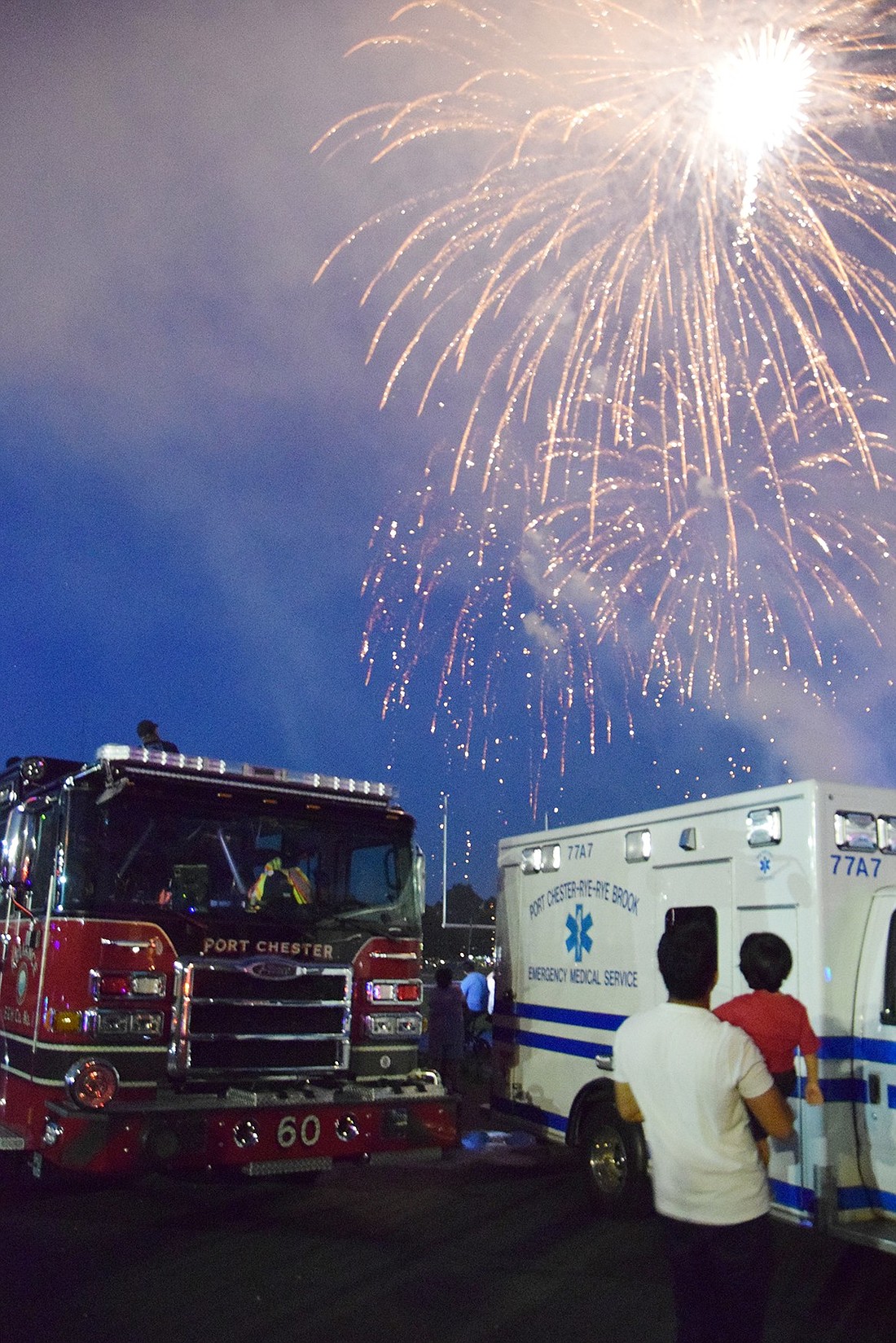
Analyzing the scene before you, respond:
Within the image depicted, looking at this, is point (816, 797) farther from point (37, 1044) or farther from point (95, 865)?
point (37, 1044)

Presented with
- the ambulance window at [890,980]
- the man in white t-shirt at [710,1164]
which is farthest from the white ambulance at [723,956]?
the man in white t-shirt at [710,1164]

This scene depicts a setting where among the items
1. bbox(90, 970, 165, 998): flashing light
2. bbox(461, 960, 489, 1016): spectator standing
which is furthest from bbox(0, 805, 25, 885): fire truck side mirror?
bbox(461, 960, 489, 1016): spectator standing

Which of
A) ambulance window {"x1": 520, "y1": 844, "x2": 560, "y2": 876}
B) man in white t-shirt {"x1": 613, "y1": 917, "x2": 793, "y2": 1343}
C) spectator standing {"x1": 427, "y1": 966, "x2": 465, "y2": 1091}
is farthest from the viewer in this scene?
spectator standing {"x1": 427, "y1": 966, "x2": 465, "y2": 1091}

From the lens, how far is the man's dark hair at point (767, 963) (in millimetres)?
5930

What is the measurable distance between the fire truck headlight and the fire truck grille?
0.45 meters

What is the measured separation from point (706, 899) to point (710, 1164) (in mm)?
4440

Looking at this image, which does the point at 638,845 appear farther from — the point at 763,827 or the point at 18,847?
the point at 18,847

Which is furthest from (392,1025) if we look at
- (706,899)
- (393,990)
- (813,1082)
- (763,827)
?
(813,1082)

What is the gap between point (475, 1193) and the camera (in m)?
8.71

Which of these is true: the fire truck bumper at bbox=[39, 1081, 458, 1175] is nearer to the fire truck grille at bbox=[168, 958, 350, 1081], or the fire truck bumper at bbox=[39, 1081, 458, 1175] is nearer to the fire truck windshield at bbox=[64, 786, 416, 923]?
the fire truck grille at bbox=[168, 958, 350, 1081]

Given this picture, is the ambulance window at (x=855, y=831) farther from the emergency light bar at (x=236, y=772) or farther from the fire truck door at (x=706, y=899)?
the emergency light bar at (x=236, y=772)

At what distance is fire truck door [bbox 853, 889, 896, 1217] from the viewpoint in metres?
6.49

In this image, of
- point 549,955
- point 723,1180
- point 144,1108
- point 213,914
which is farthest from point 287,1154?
point 723,1180

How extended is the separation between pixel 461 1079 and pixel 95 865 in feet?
30.7
